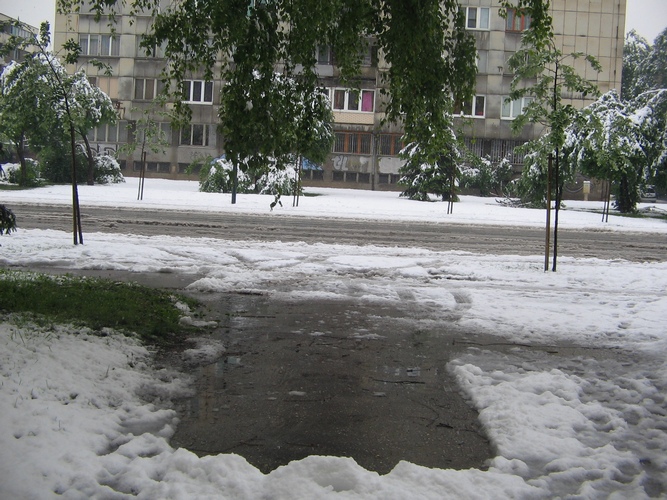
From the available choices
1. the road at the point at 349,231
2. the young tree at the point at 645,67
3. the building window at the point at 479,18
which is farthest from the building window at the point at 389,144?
the road at the point at 349,231

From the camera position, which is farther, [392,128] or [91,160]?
[392,128]

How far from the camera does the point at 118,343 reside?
646 cm

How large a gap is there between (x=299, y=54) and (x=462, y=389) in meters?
3.94

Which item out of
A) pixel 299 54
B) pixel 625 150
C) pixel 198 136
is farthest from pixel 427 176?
pixel 299 54

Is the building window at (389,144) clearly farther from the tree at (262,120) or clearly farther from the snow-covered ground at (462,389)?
the tree at (262,120)

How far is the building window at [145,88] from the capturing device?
49.0 m

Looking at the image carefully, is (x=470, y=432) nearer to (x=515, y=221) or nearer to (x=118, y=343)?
(x=118, y=343)

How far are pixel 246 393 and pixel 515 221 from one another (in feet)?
69.0

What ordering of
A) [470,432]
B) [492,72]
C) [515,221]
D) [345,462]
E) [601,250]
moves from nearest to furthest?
[345,462], [470,432], [601,250], [515,221], [492,72]

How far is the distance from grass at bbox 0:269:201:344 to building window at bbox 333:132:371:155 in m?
40.7

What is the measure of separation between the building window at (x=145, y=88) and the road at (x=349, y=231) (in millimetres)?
27975

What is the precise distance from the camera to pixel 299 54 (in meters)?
7.59

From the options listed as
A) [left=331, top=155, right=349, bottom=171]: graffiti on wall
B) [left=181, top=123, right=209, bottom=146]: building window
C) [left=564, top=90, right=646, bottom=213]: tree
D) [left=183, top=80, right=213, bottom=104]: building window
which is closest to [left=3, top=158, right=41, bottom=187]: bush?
[left=181, top=123, right=209, bottom=146]: building window

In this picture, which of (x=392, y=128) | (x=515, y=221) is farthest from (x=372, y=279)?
(x=392, y=128)
